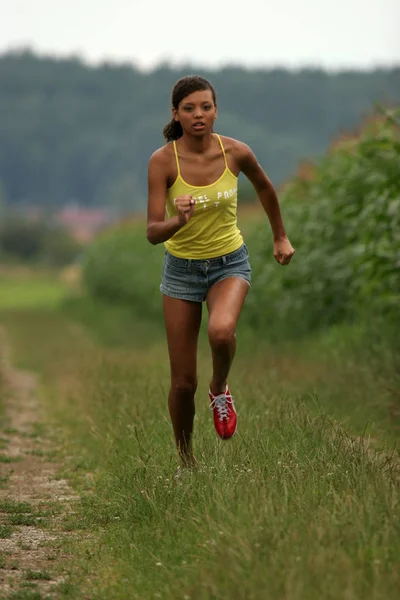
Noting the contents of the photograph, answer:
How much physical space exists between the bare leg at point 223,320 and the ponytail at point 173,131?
809mm

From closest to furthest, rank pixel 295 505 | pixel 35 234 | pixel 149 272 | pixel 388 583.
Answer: pixel 388 583 < pixel 295 505 < pixel 149 272 < pixel 35 234

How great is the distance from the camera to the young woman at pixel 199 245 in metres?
6.34

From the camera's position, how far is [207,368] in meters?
12.3

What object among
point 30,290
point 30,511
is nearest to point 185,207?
point 30,511

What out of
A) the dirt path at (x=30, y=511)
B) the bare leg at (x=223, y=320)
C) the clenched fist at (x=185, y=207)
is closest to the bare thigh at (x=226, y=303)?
the bare leg at (x=223, y=320)

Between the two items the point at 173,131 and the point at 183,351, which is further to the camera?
the point at 173,131

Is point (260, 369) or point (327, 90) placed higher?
point (327, 90)

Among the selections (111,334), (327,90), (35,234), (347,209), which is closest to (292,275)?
(347,209)

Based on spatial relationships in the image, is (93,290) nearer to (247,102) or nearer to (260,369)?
(260,369)

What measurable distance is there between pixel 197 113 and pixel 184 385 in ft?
4.47

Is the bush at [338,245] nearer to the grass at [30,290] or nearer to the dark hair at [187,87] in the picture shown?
the dark hair at [187,87]

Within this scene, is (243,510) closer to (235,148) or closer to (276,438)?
(276,438)

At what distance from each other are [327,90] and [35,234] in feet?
151

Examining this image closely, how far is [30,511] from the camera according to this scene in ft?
22.3
